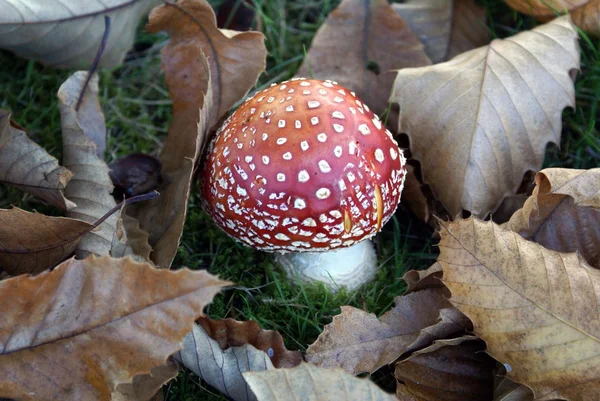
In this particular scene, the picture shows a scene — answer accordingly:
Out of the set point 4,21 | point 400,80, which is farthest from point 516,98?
point 4,21

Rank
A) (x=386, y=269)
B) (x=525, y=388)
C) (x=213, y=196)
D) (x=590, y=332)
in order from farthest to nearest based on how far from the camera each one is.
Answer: (x=386, y=269) < (x=213, y=196) < (x=525, y=388) < (x=590, y=332)

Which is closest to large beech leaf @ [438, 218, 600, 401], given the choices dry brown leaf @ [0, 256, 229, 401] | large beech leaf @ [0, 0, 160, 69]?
dry brown leaf @ [0, 256, 229, 401]

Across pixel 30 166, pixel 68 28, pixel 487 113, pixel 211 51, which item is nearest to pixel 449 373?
pixel 487 113

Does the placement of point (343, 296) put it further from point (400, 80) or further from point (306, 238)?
point (400, 80)

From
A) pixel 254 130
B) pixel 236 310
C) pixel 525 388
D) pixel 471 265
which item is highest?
pixel 254 130

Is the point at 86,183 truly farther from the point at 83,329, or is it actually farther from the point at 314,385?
the point at 314,385

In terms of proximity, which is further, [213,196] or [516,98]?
[516,98]
